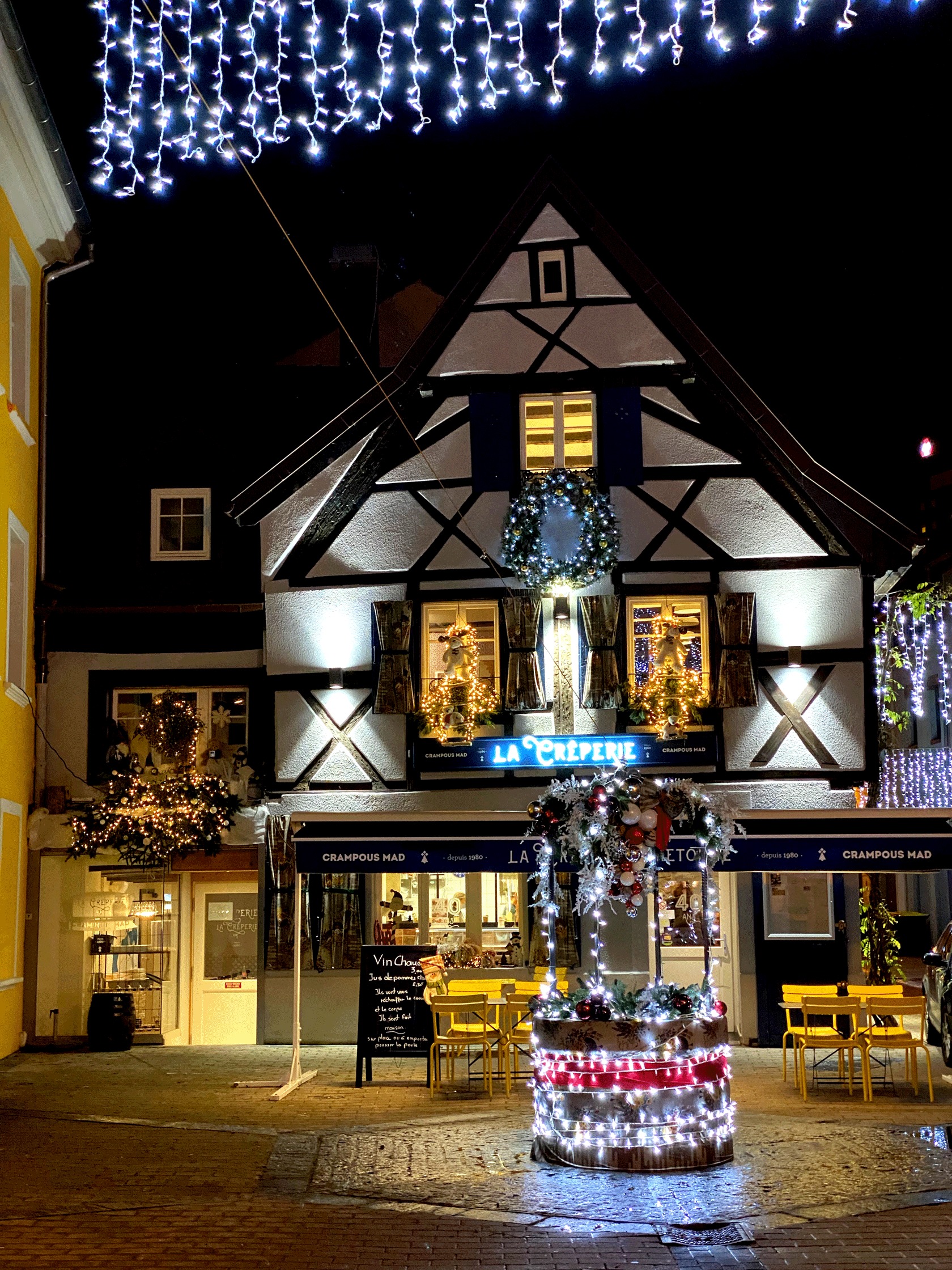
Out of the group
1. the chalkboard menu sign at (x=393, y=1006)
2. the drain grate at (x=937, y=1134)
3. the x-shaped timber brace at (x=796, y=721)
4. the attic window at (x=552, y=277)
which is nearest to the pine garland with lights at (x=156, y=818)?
the chalkboard menu sign at (x=393, y=1006)

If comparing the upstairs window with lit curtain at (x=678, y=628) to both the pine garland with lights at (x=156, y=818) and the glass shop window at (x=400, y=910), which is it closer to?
the glass shop window at (x=400, y=910)

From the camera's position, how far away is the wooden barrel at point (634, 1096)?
1074 centimetres

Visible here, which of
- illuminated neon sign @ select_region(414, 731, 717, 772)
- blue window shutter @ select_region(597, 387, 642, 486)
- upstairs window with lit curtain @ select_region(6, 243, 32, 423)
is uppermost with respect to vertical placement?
upstairs window with lit curtain @ select_region(6, 243, 32, 423)

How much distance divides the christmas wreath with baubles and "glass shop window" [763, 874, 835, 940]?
6228 mm

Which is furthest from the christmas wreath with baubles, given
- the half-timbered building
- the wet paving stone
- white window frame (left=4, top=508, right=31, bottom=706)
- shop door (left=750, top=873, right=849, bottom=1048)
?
white window frame (left=4, top=508, right=31, bottom=706)

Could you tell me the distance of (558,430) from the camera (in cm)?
1873

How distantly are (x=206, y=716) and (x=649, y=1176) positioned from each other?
35.2ft

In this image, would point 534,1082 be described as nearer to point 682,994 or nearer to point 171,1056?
point 682,994

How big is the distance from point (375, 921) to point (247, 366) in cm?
854

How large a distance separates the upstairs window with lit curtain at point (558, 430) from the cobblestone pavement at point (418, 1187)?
822 cm

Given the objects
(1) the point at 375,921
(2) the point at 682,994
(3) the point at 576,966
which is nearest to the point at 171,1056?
(1) the point at 375,921

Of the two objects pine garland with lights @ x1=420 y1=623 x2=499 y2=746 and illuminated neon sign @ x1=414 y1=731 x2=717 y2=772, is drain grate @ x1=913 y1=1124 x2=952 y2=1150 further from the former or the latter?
pine garland with lights @ x1=420 y1=623 x2=499 y2=746

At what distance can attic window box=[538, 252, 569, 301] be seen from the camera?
19.0m

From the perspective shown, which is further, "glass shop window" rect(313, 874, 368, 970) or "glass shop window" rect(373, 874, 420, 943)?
"glass shop window" rect(373, 874, 420, 943)
